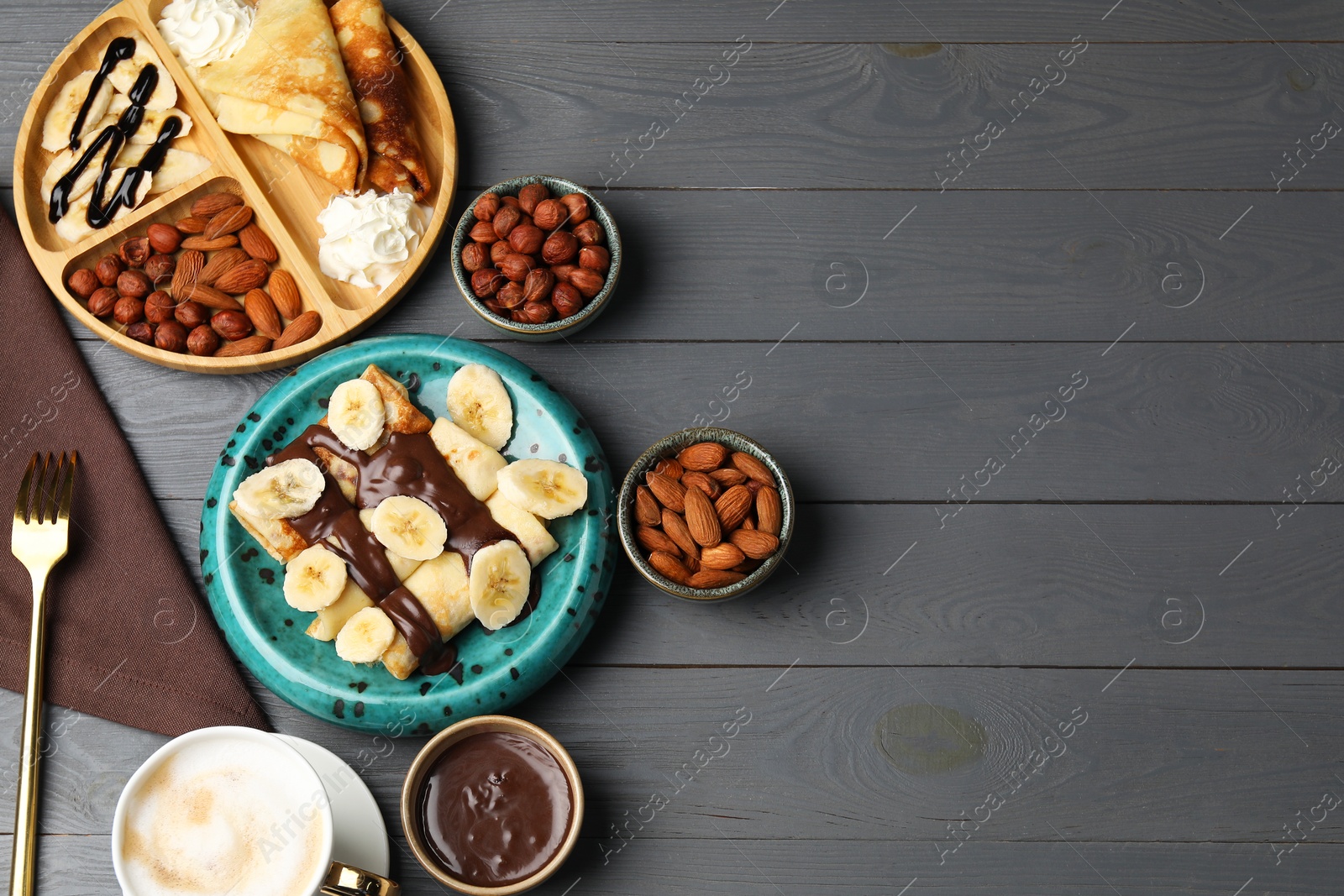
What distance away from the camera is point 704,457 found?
130 centimetres

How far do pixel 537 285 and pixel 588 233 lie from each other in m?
0.11

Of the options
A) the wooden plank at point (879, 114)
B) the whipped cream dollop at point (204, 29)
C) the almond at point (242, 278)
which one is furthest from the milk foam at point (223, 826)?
the whipped cream dollop at point (204, 29)

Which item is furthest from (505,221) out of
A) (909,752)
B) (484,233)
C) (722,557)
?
(909,752)

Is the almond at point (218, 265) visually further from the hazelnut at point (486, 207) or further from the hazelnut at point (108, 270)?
the hazelnut at point (486, 207)

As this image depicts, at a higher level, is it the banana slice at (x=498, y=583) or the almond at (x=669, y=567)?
the banana slice at (x=498, y=583)

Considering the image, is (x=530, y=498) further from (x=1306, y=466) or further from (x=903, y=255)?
(x=1306, y=466)

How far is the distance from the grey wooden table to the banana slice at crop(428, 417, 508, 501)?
0.65ft

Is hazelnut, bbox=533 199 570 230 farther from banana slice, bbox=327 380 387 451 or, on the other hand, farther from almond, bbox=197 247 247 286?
almond, bbox=197 247 247 286

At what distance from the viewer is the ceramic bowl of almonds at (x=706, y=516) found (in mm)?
1261

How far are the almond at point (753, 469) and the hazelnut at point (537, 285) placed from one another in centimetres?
38

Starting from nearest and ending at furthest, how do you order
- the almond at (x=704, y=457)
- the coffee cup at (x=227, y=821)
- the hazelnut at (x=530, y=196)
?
the coffee cup at (x=227, y=821)
the almond at (x=704, y=457)
the hazelnut at (x=530, y=196)

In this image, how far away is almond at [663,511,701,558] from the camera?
1.27m

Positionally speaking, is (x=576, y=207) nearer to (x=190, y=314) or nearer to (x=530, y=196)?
(x=530, y=196)

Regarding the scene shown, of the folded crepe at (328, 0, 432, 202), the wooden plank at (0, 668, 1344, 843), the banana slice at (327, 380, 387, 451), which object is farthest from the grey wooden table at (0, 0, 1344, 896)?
the banana slice at (327, 380, 387, 451)
